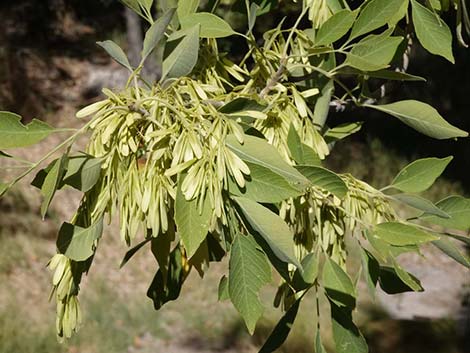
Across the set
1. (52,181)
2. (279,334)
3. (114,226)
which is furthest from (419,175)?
(114,226)

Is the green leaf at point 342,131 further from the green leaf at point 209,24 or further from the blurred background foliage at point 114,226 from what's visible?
the blurred background foliage at point 114,226

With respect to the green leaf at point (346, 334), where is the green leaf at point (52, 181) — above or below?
above

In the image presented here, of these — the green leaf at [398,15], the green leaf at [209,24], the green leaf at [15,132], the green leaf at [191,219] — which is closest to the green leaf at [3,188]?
the green leaf at [15,132]

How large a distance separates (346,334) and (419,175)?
24cm

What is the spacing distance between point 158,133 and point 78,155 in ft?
0.31

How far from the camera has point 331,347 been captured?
3648 mm

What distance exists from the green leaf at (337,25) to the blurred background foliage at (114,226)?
117cm

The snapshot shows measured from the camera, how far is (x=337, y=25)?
3.00 feet

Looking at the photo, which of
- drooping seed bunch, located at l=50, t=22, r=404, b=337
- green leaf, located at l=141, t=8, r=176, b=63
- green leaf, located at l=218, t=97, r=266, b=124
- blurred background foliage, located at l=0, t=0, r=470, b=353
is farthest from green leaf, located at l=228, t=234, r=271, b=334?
blurred background foliage, located at l=0, t=0, r=470, b=353

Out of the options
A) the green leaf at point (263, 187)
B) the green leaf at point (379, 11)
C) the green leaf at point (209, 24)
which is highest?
the green leaf at point (379, 11)

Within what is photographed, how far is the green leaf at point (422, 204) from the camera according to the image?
34.5 inches

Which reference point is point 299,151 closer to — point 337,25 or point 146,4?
point 337,25

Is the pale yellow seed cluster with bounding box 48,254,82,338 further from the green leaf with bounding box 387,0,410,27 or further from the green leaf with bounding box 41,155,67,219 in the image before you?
the green leaf with bounding box 387,0,410,27

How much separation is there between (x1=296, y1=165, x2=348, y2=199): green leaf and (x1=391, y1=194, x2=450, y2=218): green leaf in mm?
124
